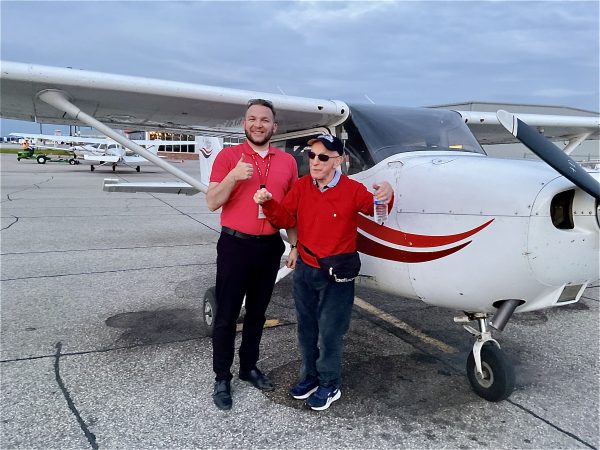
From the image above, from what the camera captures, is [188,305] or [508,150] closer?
[188,305]

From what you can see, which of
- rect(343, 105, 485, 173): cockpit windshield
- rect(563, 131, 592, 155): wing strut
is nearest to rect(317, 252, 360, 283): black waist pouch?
rect(343, 105, 485, 173): cockpit windshield

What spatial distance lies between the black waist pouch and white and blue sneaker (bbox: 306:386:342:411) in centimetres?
73

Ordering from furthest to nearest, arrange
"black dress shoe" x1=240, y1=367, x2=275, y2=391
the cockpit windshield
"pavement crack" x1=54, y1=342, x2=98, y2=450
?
1. the cockpit windshield
2. "black dress shoe" x1=240, y1=367, x2=275, y2=391
3. "pavement crack" x1=54, y1=342, x2=98, y2=450

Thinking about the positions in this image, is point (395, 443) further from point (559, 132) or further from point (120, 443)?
point (559, 132)

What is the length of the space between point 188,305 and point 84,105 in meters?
2.23

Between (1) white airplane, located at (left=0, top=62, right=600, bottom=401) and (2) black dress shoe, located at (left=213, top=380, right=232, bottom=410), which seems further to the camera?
(2) black dress shoe, located at (left=213, top=380, right=232, bottom=410)

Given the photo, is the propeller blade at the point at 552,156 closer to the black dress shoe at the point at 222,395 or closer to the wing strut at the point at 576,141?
the black dress shoe at the point at 222,395

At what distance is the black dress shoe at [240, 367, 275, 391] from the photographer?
3.10 metres

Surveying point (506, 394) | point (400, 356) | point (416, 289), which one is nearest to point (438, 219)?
point (416, 289)

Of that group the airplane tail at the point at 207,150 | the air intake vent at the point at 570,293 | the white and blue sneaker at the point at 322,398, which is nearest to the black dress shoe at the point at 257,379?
the white and blue sneaker at the point at 322,398

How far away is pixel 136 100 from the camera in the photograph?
4156 mm

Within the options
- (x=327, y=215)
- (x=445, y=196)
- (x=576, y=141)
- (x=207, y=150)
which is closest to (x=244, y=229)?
(x=327, y=215)

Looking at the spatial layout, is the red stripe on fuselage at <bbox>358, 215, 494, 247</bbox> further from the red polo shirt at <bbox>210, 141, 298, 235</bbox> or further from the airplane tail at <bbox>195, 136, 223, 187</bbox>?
the airplane tail at <bbox>195, 136, 223, 187</bbox>

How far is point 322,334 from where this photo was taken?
2.81 m
